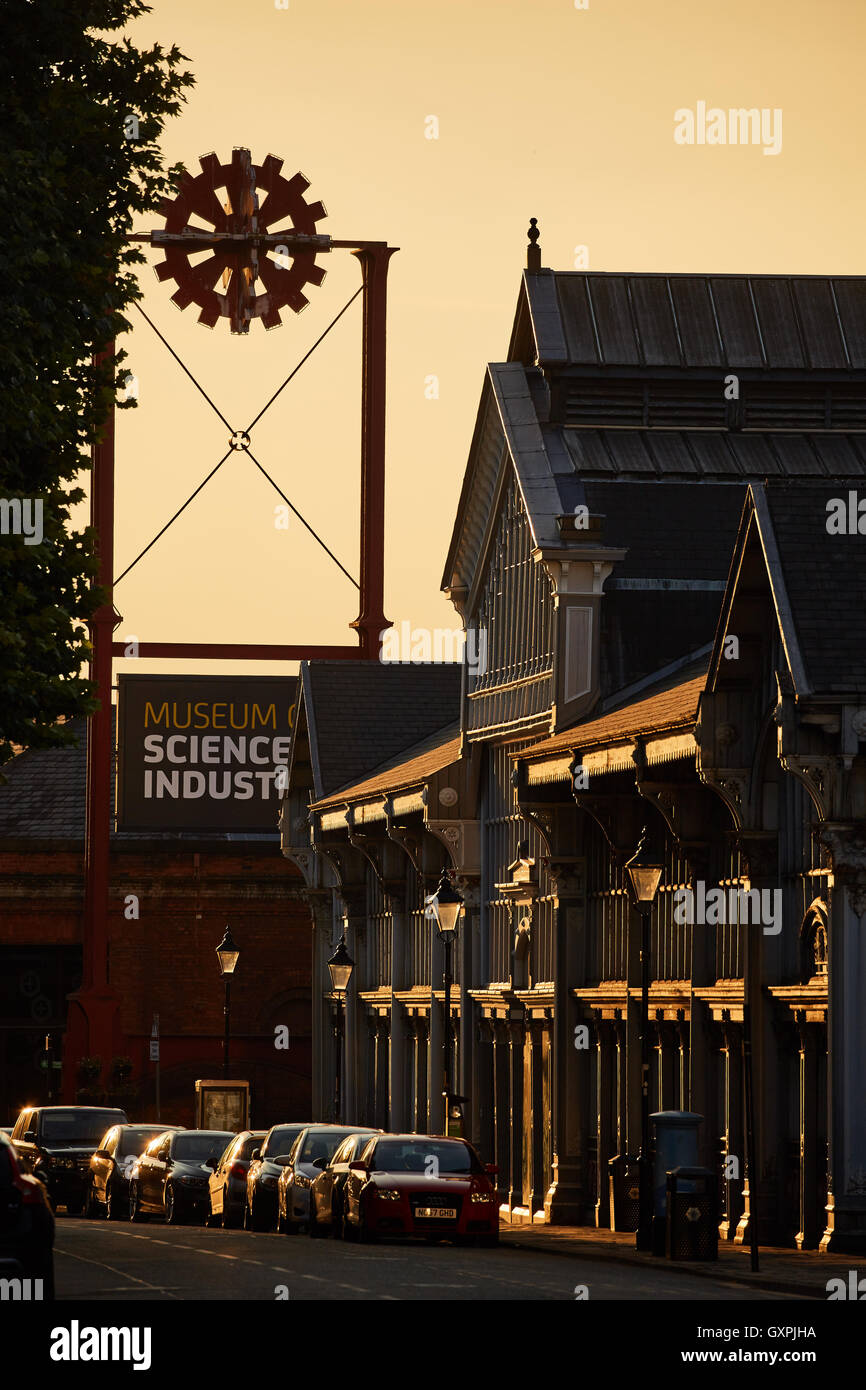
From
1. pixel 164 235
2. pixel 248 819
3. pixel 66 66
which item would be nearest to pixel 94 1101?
pixel 248 819

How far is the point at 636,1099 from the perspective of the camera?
122 ft

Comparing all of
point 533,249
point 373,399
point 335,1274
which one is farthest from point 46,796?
point 335,1274

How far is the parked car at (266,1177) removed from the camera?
124 ft

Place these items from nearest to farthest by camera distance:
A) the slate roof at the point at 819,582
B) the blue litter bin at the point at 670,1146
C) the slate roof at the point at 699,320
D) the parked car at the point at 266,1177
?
1. the slate roof at the point at 819,582
2. the blue litter bin at the point at 670,1146
3. the parked car at the point at 266,1177
4. the slate roof at the point at 699,320

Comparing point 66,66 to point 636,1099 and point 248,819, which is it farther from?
point 248,819

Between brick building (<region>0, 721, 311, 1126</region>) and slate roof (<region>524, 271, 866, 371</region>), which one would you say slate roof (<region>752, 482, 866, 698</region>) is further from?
brick building (<region>0, 721, 311, 1126</region>)

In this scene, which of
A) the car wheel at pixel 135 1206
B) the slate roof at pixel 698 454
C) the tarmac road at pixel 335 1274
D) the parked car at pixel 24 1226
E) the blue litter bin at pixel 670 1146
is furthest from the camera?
the slate roof at pixel 698 454

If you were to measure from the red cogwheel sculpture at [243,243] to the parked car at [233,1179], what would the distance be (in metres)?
25.3

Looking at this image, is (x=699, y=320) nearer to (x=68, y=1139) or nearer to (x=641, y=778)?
(x=641, y=778)

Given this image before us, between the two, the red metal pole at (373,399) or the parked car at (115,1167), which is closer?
the parked car at (115,1167)

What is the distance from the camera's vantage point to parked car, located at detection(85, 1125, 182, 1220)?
142 feet

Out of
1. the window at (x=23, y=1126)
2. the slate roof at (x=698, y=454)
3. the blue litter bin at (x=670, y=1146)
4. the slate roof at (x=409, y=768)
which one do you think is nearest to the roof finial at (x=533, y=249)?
the slate roof at (x=698, y=454)

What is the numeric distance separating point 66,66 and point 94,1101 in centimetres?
3768

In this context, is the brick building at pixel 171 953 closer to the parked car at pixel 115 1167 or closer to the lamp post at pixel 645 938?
the parked car at pixel 115 1167
